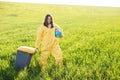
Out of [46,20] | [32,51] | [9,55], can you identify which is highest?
[46,20]

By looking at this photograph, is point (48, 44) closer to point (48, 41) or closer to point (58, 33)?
point (48, 41)

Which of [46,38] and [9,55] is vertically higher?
[46,38]

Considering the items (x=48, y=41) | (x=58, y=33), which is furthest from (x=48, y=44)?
(x=58, y=33)

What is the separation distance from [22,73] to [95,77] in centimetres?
188

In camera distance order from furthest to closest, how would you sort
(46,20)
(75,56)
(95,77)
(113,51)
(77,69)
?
(113,51), (75,56), (46,20), (77,69), (95,77)

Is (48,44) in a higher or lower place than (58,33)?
lower

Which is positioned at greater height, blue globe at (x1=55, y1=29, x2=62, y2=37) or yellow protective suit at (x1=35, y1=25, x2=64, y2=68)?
blue globe at (x1=55, y1=29, x2=62, y2=37)

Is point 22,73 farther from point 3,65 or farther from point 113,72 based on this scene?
point 113,72

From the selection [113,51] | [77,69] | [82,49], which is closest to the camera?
[77,69]

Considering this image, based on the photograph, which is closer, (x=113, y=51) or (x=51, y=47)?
(x=51, y=47)

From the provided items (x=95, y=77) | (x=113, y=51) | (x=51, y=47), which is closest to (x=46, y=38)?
(x=51, y=47)

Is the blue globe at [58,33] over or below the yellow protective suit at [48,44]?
over

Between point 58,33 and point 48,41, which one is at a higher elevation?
point 58,33

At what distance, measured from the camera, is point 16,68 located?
7.46 m
